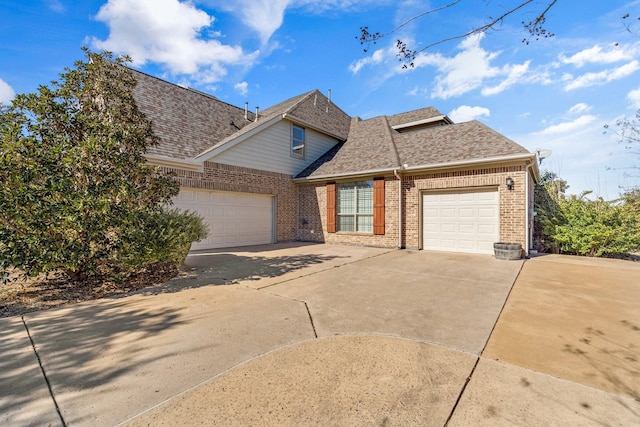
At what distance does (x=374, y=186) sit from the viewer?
10266 mm

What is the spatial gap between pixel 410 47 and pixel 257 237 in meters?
8.94

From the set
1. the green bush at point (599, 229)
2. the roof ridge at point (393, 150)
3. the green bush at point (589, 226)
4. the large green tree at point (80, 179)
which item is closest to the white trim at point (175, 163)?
the large green tree at point (80, 179)

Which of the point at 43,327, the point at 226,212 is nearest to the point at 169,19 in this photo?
the point at 226,212

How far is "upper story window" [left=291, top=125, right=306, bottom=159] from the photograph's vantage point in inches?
482

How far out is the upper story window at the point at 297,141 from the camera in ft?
40.2

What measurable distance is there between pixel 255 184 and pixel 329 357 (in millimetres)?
8884

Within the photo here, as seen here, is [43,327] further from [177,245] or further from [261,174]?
[261,174]

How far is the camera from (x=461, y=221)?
9.08 metres

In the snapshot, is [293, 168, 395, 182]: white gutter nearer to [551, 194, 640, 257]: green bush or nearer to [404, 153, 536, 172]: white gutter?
→ [404, 153, 536, 172]: white gutter

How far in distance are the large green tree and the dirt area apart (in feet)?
1.03

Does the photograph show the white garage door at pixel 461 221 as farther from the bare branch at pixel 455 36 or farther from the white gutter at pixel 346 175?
the bare branch at pixel 455 36

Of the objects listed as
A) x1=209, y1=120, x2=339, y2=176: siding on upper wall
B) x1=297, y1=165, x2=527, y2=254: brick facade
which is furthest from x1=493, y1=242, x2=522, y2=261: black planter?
x1=209, y1=120, x2=339, y2=176: siding on upper wall

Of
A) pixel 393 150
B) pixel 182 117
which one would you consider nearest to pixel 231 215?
pixel 182 117

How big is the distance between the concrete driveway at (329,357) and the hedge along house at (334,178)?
4106 millimetres
